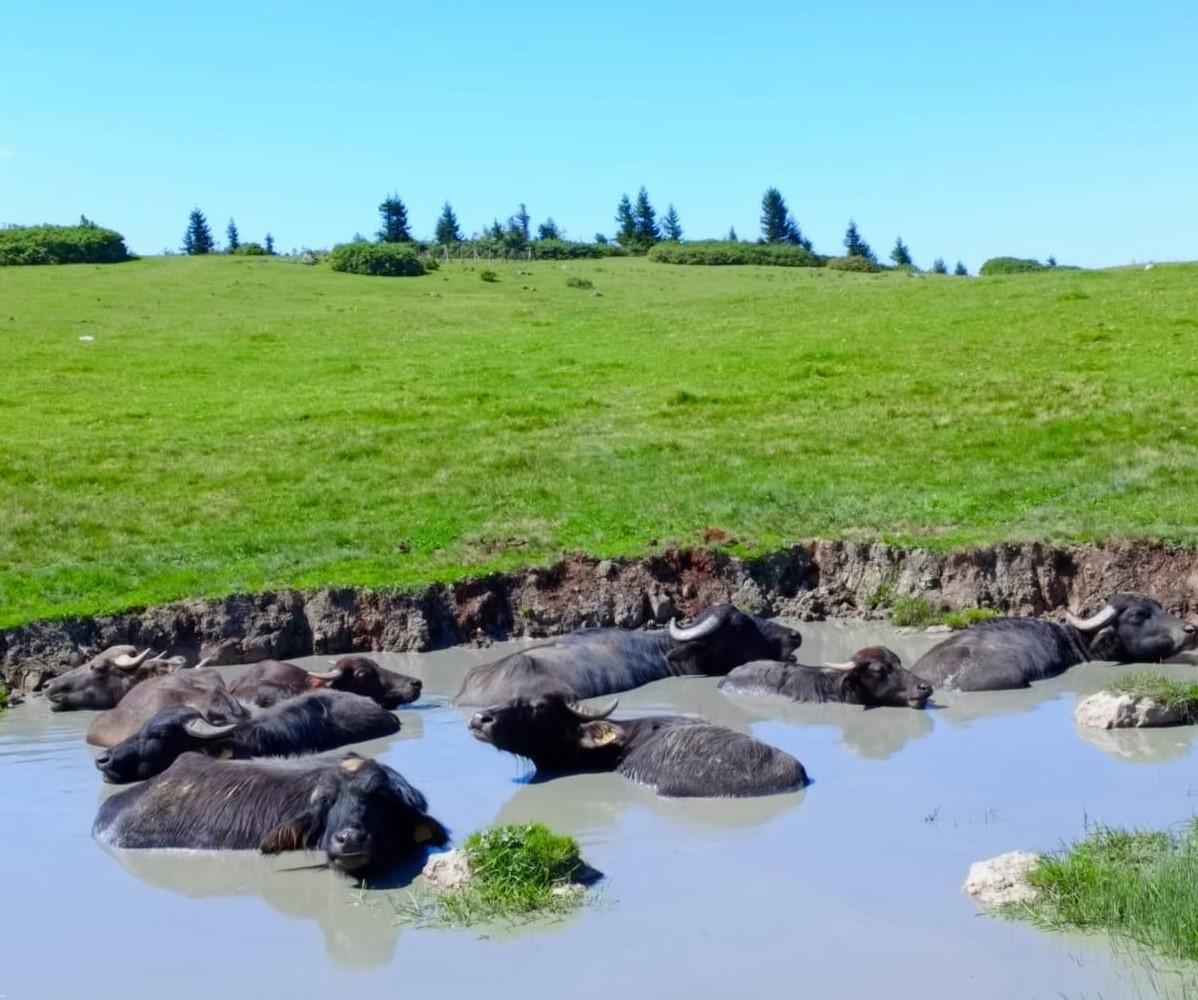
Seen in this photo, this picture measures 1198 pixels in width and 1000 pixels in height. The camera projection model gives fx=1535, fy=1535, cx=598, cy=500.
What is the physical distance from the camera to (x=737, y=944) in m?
7.38

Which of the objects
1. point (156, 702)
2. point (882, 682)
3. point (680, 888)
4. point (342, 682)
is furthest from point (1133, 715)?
point (156, 702)

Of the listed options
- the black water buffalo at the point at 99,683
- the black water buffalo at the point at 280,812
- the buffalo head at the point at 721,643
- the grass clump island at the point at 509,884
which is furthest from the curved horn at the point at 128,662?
the grass clump island at the point at 509,884

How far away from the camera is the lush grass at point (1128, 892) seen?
6849 mm

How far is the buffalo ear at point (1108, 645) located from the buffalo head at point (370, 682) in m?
6.65

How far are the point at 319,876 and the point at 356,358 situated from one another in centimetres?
2856

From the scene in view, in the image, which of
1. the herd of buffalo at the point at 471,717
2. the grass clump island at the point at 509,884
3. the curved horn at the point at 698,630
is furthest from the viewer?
the curved horn at the point at 698,630

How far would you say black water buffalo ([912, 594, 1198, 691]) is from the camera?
14.1m

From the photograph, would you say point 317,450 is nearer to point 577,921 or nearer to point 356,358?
point 356,358

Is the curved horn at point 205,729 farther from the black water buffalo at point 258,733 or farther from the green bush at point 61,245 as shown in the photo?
the green bush at point 61,245

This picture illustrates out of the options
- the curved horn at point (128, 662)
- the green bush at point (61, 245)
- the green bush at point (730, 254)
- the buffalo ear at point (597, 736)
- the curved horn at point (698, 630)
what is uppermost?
the green bush at point (61, 245)

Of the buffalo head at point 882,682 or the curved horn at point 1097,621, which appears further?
the curved horn at point 1097,621

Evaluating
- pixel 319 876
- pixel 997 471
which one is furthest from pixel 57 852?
pixel 997 471

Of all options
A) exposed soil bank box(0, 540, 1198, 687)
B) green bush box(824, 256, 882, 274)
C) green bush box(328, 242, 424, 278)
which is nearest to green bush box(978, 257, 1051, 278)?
green bush box(824, 256, 882, 274)

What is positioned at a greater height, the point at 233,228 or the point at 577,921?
the point at 233,228
